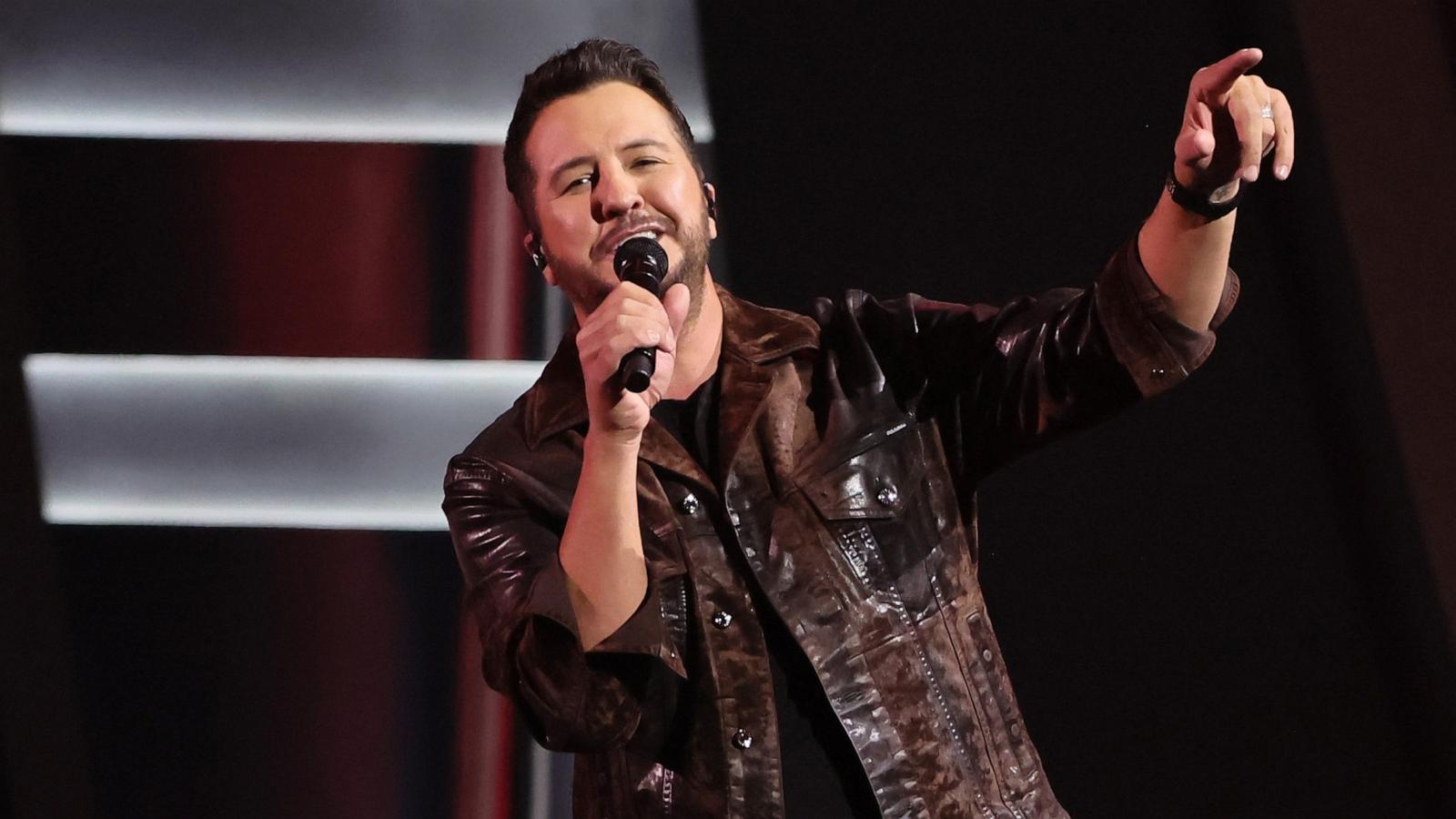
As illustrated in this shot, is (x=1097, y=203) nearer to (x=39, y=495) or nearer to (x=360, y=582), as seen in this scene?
(x=360, y=582)

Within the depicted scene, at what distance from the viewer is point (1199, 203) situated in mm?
1173

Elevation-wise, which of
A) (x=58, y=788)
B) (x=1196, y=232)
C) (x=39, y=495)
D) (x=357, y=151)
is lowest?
(x=58, y=788)

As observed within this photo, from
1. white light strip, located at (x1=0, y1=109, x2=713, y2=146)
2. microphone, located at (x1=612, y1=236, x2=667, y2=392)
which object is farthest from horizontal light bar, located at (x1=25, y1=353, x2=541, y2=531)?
microphone, located at (x1=612, y1=236, x2=667, y2=392)

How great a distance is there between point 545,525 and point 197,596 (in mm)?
1202

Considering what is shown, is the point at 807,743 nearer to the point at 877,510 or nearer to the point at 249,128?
the point at 877,510

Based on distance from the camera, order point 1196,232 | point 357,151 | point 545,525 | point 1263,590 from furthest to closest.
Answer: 1. point 357,151
2. point 1263,590
3. point 545,525
4. point 1196,232

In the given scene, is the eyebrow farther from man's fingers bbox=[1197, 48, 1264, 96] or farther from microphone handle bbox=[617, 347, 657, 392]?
man's fingers bbox=[1197, 48, 1264, 96]

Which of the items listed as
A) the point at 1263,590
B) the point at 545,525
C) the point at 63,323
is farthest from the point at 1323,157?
the point at 63,323

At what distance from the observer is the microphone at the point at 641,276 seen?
1052 mm

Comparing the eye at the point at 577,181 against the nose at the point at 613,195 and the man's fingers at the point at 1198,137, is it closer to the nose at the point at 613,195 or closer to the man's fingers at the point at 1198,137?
the nose at the point at 613,195

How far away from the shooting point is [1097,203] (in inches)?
92.0

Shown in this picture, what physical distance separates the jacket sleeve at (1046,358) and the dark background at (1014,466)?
2.70 feet

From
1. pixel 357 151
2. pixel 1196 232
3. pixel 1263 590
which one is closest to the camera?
pixel 1196 232

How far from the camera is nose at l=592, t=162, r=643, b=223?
4.58 feet
